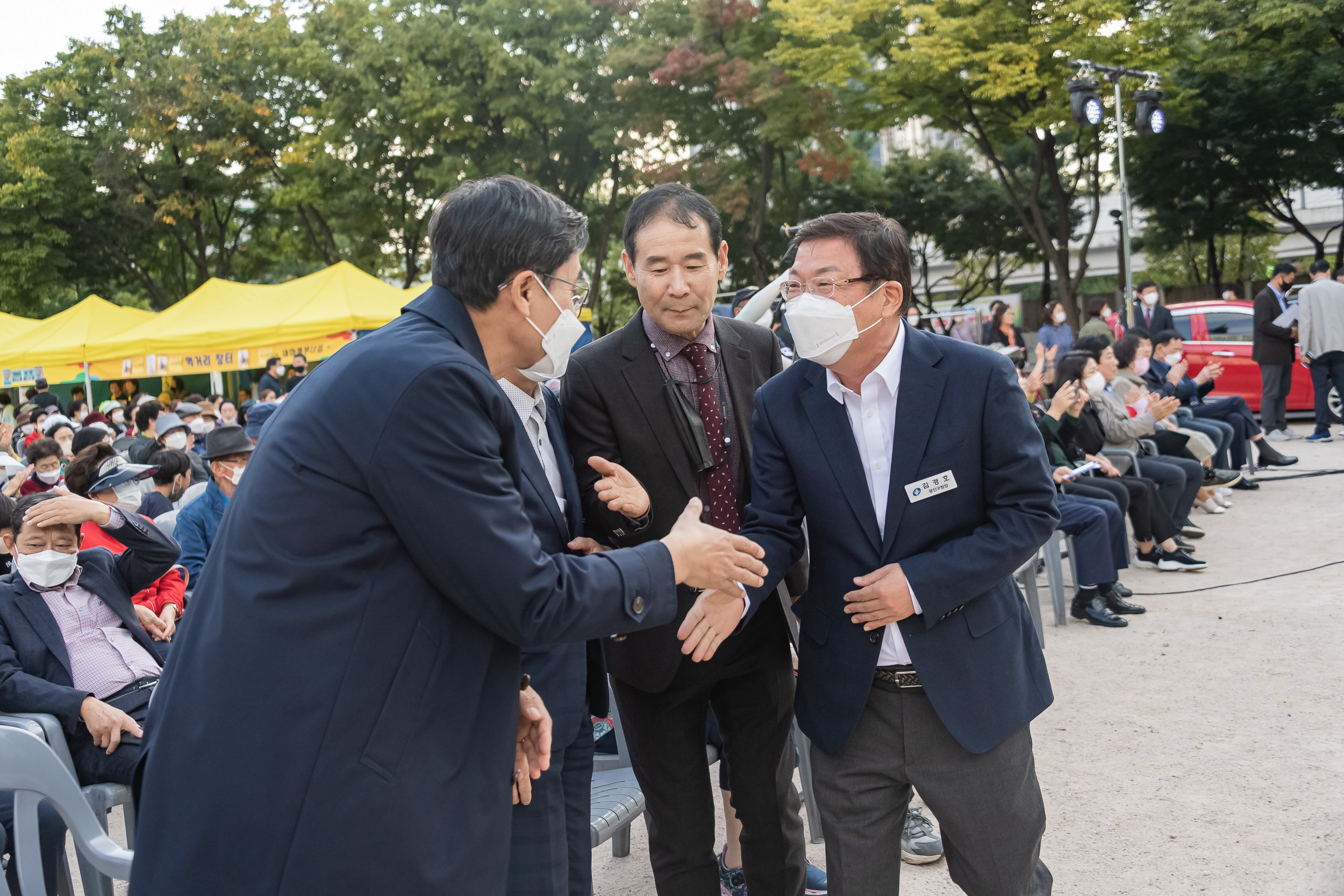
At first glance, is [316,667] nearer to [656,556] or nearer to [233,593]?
Answer: [233,593]

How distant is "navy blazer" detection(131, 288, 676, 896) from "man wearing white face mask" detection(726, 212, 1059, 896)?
879mm

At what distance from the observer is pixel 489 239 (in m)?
1.95

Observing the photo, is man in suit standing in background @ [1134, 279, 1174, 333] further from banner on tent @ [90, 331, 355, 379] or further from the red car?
banner on tent @ [90, 331, 355, 379]

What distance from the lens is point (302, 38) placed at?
24.8 meters

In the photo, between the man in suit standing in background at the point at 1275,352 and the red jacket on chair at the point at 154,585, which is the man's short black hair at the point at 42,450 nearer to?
the red jacket on chair at the point at 154,585

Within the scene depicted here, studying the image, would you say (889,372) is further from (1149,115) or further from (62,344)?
(62,344)

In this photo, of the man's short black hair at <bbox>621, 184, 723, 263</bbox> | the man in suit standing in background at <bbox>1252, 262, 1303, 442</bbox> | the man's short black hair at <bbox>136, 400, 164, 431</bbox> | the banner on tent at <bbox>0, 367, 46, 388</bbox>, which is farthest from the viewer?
the banner on tent at <bbox>0, 367, 46, 388</bbox>

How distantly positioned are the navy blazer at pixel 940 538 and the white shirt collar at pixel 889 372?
0.06 feet

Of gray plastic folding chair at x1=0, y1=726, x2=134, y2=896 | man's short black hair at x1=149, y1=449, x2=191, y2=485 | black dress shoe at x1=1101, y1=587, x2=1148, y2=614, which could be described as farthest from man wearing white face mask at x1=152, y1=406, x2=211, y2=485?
black dress shoe at x1=1101, y1=587, x2=1148, y2=614

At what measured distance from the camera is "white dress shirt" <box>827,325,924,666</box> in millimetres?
2416

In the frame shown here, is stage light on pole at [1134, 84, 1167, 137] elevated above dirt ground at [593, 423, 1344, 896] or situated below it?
above

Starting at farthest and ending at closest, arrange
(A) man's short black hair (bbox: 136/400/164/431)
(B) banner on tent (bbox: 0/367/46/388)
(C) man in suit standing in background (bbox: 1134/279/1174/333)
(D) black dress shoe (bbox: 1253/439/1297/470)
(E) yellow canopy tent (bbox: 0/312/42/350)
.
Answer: (E) yellow canopy tent (bbox: 0/312/42/350) < (B) banner on tent (bbox: 0/367/46/388) < (C) man in suit standing in background (bbox: 1134/279/1174/333) < (D) black dress shoe (bbox: 1253/439/1297/470) < (A) man's short black hair (bbox: 136/400/164/431)

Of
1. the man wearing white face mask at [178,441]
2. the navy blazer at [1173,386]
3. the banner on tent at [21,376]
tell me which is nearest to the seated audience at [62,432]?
the man wearing white face mask at [178,441]

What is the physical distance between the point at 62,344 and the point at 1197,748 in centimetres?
1869
